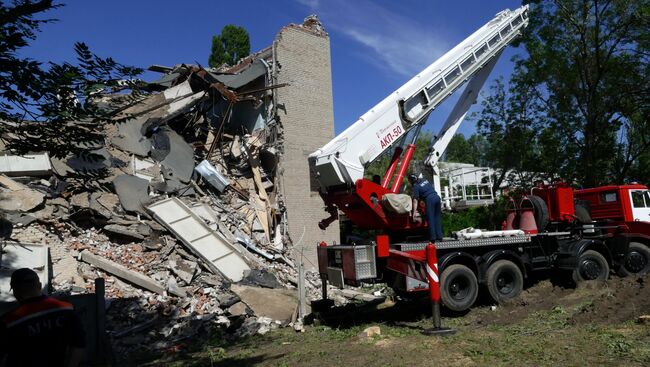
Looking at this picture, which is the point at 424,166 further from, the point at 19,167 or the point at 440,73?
the point at 19,167

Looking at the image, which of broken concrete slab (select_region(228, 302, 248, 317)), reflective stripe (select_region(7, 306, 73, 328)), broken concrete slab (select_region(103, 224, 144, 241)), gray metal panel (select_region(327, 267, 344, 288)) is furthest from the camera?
broken concrete slab (select_region(103, 224, 144, 241))

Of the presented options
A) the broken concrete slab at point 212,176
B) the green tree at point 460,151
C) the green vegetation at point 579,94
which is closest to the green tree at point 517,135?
the green vegetation at point 579,94

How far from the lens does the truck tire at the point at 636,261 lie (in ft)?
38.0

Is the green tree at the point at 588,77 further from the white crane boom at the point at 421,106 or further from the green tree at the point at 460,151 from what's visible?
the green tree at the point at 460,151

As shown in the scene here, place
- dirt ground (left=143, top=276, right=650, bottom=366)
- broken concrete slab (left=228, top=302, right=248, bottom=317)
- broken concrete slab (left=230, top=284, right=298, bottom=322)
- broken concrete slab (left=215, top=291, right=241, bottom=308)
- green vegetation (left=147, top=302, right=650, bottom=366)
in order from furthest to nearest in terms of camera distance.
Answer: broken concrete slab (left=215, top=291, right=241, bottom=308)
broken concrete slab (left=230, top=284, right=298, bottom=322)
broken concrete slab (left=228, top=302, right=248, bottom=317)
dirt ground (left=143, top=276, right=650, bottom=366)
green vegetation (left=147, top=302, right=650, bottom=366)

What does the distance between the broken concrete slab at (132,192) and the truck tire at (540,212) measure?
932 centimetres

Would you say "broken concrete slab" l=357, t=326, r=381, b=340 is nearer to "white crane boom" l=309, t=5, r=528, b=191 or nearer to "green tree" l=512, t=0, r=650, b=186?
"white crane boom" l=309, t=5, r=528, b=191

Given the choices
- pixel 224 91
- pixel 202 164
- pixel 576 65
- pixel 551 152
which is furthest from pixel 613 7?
pixel 202 164

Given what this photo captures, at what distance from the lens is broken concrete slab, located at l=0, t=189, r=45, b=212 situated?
11.3 meters

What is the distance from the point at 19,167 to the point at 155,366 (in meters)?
7.58

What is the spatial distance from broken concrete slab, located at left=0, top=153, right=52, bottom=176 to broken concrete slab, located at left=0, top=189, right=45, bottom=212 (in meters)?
Answer: 0.89

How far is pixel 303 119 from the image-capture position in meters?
17.5

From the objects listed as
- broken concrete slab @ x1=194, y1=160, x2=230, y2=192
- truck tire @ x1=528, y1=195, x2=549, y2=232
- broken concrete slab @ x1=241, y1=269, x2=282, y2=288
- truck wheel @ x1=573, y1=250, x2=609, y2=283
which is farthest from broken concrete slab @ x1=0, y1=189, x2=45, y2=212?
truck wheel @ x1=573, y1=250, x2=609, y2=283

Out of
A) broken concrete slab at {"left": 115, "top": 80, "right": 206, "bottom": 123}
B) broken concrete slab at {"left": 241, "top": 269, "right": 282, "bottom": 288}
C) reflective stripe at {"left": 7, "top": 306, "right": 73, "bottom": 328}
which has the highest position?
broken concrete slab at {"left": 115, "top": 80, "right": 206, "bottom": 123}
